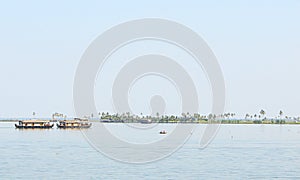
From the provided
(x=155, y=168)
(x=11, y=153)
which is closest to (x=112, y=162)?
(x=155, y=168)

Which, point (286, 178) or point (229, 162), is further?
point (229, 162)

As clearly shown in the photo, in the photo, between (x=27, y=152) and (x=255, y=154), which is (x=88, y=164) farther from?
(x=255, y=154)

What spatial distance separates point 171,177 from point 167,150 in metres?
43.0

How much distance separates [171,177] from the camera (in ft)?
235

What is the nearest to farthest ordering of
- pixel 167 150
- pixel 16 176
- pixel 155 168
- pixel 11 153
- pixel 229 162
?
pixel 16 176 → pixel 155 168 → pixel 229 162 → pixel 11 153 → pixel 167 150

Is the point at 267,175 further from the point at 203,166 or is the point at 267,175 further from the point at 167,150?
the point at 167,150

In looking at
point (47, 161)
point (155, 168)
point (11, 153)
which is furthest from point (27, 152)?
point (155, 168)

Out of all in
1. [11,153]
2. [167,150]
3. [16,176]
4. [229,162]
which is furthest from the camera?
[167,150]

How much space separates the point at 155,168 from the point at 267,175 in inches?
696

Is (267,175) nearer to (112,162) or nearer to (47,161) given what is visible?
(112,162)

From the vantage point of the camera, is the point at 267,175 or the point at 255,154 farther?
the point at 255,154

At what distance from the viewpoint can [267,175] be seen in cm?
7375

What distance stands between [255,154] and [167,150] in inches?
770

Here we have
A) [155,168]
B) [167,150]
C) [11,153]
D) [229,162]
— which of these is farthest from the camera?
[167,150]
